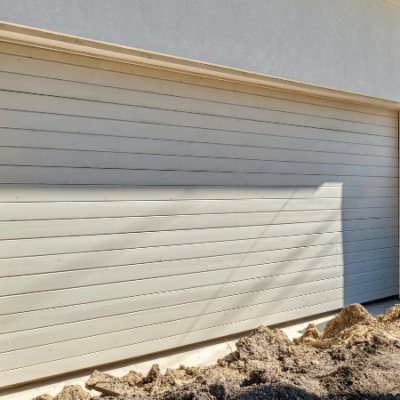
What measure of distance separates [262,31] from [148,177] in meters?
1.88

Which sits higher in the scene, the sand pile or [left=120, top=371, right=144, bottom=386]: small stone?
the sand pile

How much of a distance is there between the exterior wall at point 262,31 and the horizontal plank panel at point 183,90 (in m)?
0.28

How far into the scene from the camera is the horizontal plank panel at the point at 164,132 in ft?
9.46

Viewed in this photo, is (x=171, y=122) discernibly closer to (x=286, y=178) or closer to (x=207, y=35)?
(x=207, y=35)

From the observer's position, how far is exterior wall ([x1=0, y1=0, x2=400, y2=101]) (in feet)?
9.25

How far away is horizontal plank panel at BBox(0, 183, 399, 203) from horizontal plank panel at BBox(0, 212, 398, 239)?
182 millimetres

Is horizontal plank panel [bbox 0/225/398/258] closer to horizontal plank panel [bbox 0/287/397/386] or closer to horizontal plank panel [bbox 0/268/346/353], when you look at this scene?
horizontal plank panel [bbox 0/268/346/353]

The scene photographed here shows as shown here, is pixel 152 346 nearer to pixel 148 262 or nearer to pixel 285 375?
pixel 148 262

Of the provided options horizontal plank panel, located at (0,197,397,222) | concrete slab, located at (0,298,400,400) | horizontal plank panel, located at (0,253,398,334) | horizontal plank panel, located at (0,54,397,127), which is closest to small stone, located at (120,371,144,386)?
concrete slab, located at (0,298,400,400)

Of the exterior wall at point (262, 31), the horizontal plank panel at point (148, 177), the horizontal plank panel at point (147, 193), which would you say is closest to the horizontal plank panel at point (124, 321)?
the horizontal plank panel at point (147, 193)

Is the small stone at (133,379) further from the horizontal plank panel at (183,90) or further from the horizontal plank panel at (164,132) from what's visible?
the horizontal plank panel at (183,90)

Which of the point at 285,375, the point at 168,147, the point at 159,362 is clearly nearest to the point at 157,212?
the point at 168,147

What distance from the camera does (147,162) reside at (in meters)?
3.36

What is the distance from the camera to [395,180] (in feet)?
17.3
